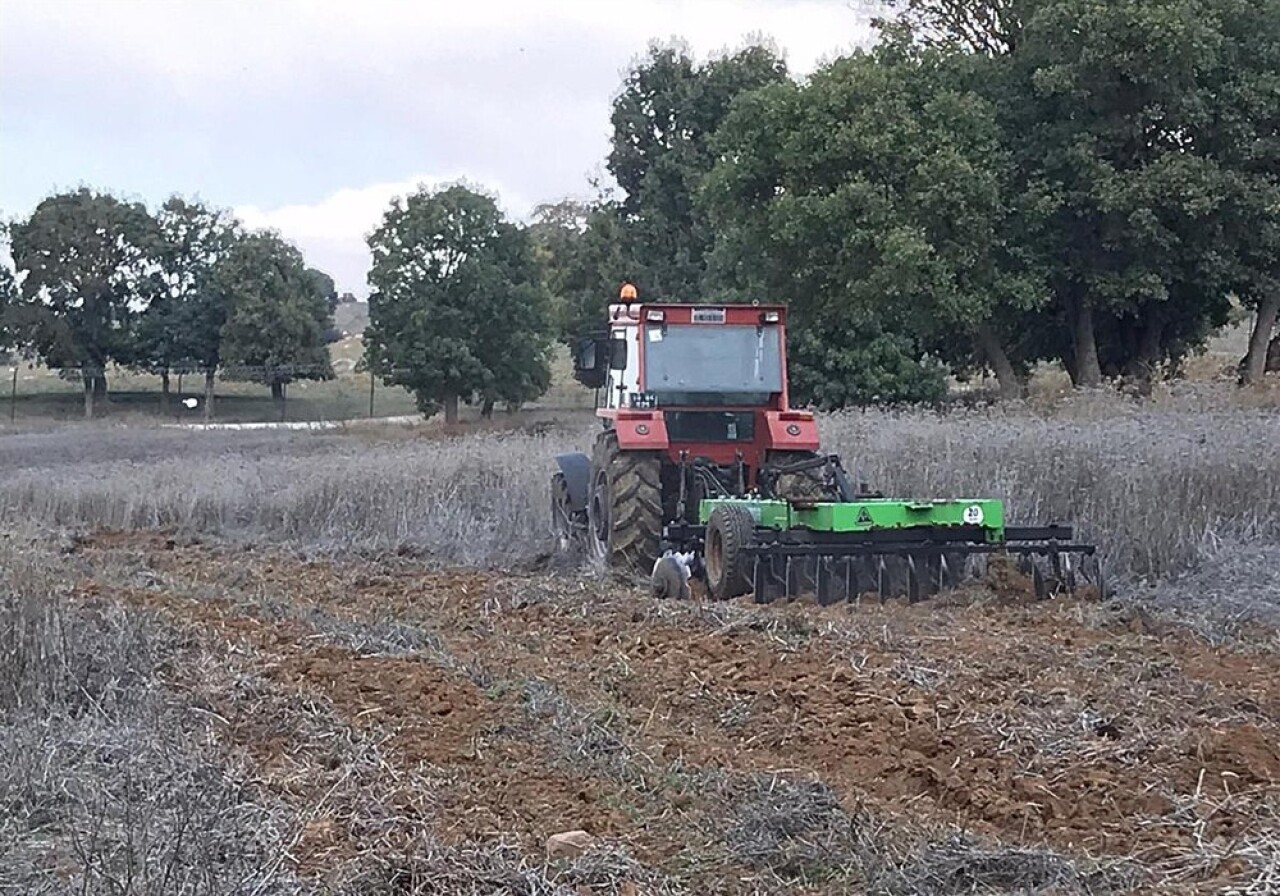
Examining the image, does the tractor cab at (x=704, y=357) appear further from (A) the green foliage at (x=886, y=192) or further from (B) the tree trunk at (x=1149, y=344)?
(B) the tree trunk at (x=1149, y=344)

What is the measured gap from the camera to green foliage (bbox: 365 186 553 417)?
141ft

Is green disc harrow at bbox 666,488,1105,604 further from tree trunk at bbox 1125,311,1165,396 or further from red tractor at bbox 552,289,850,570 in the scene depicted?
tree trunk at bbox 1125,311,1165,396

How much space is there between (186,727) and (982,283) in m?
21.0

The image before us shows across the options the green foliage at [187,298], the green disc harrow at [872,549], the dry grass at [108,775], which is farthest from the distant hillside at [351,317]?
the dry grass at [108,775]

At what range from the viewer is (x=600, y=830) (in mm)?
5027

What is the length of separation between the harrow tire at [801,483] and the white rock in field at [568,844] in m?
6.97

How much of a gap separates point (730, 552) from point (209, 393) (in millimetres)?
39811

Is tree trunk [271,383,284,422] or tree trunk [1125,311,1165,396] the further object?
tree trunk [271,383,284,422]

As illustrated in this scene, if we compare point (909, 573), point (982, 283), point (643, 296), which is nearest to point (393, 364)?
point (643, 296)

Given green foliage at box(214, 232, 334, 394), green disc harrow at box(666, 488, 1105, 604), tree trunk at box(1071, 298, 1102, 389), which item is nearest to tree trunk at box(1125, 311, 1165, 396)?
tree trunk at box(1071, 298, 1102, 389)

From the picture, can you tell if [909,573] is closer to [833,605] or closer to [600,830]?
[833,605]

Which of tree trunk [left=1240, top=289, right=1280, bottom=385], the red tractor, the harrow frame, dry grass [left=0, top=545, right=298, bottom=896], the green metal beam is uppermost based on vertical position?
tree trunk [left=1240, top=289, right=1280, bottom=385]

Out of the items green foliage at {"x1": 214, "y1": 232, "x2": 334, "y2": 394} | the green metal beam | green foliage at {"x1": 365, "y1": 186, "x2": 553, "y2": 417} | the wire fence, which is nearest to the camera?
the green metal beam

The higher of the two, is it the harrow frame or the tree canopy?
the tree canopy
